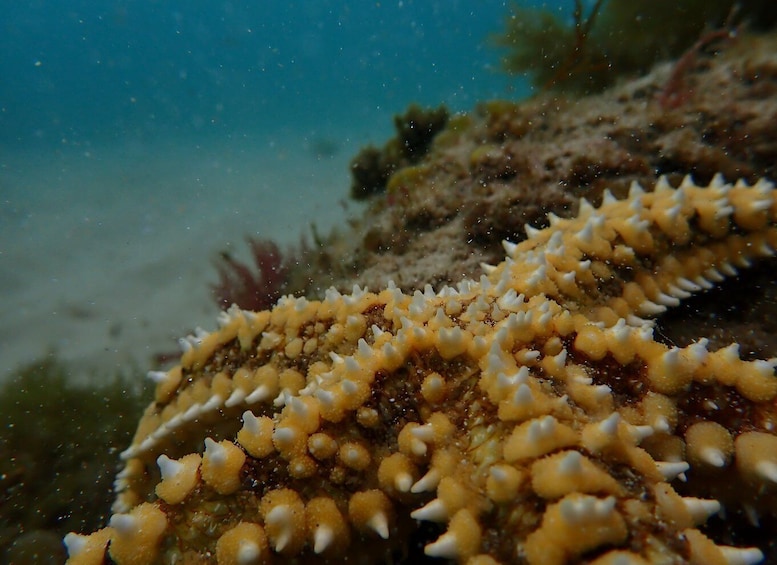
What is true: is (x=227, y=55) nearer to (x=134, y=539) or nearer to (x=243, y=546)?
(x=134, y=539)

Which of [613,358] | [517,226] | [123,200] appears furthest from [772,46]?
[123,200]

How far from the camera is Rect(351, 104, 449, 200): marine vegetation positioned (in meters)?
7.09

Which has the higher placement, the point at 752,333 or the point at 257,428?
the point at 257,428

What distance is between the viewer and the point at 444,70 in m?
69.9

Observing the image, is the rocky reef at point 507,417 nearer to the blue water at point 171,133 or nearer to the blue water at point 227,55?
the blue water at point 171,133

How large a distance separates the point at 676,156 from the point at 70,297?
35.2ft

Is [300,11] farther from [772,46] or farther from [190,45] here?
[772,46]

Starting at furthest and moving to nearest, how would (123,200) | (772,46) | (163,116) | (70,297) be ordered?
(163,116) < (123,200) < (70,297) < (772,46)

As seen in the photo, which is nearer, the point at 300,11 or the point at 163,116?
the point at 163,116

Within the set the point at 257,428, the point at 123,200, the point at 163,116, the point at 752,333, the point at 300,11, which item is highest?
the point at 300,11

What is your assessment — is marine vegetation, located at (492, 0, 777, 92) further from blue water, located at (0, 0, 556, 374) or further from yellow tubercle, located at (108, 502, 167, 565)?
yellow tubercle, located at (108, 502, 167, 565)

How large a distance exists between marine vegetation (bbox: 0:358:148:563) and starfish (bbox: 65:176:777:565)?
2.74m

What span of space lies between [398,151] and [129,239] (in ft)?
29.0

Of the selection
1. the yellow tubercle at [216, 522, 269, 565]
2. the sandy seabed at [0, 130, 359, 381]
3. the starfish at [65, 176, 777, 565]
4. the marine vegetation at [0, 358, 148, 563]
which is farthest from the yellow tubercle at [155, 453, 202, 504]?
the sandy seabed at [0, 130, 359, 381]
